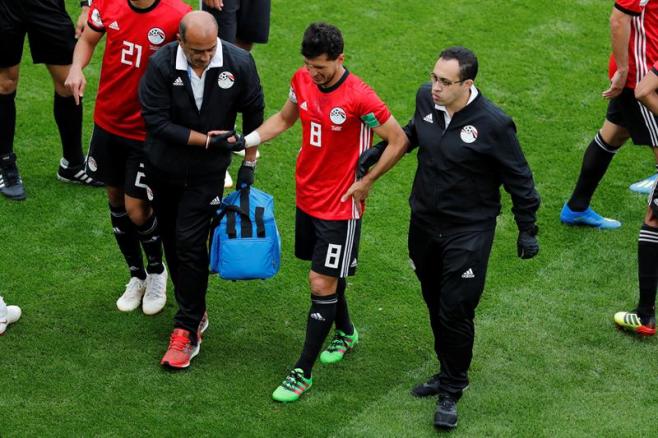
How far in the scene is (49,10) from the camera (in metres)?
7.80

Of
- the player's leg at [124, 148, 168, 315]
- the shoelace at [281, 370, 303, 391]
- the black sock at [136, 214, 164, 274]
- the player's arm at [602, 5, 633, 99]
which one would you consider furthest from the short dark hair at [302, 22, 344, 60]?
the player's arm at [602, 5, 633, 99]

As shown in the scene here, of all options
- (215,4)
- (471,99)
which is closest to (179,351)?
(471,99)

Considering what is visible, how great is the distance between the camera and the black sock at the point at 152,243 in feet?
21.9

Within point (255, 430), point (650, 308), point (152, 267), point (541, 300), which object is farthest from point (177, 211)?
point (650, 308)

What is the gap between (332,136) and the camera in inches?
228

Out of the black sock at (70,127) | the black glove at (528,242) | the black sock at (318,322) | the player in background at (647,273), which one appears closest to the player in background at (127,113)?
the black sock at (318,322)

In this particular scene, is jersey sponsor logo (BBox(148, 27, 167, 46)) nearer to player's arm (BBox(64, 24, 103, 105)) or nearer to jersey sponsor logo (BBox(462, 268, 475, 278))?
player's arm (BBox(64, 24, 103, 105))

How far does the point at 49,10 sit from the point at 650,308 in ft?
15.2

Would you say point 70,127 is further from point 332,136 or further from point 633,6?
point 633,6

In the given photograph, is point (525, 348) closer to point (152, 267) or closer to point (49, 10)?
point (152, 267)

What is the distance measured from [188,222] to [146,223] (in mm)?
511

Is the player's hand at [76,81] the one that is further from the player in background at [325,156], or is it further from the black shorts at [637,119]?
the black shorts at [637,119]

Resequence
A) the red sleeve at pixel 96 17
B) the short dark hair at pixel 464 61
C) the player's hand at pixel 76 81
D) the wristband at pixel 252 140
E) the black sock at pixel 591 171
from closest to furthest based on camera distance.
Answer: the short dark hair at pixel 464 61, the wristband at pixel 252 140, the red sleeve at pixel 96 17, the player's hand at pixel 76 81, the black sock at pixel 591 171

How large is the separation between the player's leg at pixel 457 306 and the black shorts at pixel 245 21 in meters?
3.22
